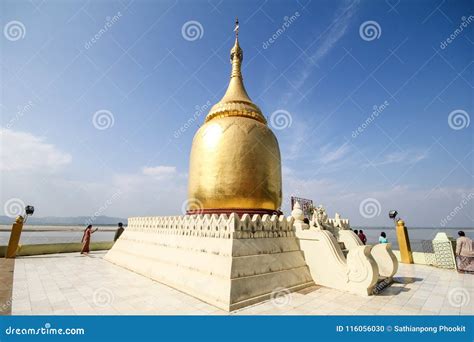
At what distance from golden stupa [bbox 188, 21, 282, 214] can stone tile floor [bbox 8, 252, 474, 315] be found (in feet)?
Result: 16.1

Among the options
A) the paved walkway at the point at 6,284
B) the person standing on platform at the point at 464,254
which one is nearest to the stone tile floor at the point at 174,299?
the paved walkway at the point at 6,284

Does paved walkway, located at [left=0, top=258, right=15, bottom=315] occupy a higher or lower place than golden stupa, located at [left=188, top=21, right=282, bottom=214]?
lower

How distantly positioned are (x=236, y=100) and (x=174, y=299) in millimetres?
11875

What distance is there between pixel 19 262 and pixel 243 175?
12437mm

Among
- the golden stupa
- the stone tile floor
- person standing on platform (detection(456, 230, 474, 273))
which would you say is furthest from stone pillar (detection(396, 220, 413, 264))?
the golden stupa

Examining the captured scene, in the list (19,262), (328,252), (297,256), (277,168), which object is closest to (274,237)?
(297,256)

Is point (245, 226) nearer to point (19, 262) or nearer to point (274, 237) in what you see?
point (274, 237)

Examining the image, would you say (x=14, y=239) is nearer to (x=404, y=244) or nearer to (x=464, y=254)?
(x=404, y=244)

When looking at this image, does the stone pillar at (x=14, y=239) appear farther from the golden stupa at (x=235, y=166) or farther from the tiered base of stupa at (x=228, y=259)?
the golden stupa at (x=235, y=166)
